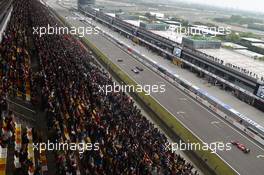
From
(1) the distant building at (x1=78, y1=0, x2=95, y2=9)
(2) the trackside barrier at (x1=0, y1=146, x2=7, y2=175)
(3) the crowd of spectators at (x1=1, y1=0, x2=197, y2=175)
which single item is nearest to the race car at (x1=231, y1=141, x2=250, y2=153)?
(3) the crowd of spectators at (x1=1, y1=0, x2=197, y2=175)

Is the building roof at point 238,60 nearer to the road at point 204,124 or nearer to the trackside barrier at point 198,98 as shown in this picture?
the trackside barrier at point 198,98

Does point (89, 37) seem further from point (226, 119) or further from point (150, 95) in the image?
point (226, 119)

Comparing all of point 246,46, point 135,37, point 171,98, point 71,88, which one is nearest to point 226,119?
point 171,98

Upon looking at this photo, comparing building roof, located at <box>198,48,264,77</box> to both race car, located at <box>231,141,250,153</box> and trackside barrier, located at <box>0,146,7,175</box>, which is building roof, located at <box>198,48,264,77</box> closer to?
race car, located at <box>231,141,250,153</box>

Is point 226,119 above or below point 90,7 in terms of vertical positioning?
below

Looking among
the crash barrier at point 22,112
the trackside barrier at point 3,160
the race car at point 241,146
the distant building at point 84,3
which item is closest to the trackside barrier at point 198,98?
the race car at point 241,146

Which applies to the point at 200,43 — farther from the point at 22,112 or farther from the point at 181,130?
the point at 22,112

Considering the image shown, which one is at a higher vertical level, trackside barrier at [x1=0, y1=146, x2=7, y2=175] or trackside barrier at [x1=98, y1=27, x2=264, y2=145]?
trackside barrier at [x1=0, y1=146, x2=7, y2=175]

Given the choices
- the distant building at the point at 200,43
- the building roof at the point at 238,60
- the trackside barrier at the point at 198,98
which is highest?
the distant building at the point at 200,43

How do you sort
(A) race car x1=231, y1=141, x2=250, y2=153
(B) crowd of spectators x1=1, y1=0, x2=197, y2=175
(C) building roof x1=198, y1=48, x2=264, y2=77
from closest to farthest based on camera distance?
(B) crowd of spectators x1=1, y1=0, x2=197, y2=175 → (A) race car x1=231, y1=141, x2=250, y2=153 → (C) building roof x1=198, y1=48, x2=264, y2=77
